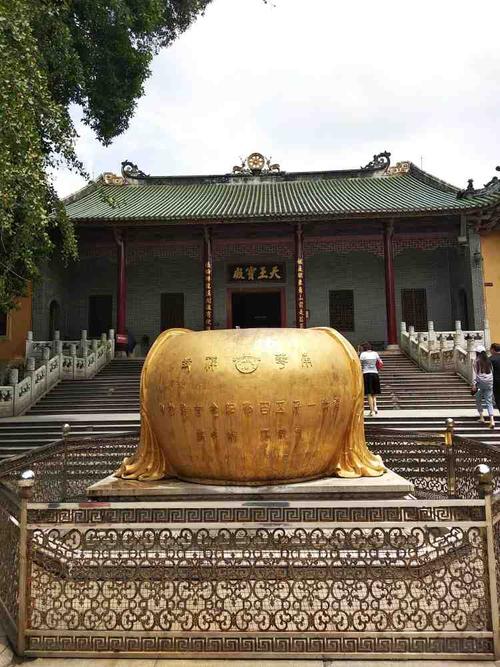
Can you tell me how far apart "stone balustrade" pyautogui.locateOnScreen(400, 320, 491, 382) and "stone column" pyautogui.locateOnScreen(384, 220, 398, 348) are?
40.1 inches

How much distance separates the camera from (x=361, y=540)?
270 cm

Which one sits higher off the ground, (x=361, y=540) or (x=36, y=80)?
(x=36, y=80)

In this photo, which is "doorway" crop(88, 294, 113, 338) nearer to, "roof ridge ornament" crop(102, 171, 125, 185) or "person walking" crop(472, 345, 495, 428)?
"roof ridge ornament" crop(102, 171, 125, 185)

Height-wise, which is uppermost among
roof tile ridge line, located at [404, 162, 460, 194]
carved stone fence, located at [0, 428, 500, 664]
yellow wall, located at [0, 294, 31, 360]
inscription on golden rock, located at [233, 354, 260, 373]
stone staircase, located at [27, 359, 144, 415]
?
roof tile ridge line, located at [404, 162, 460, 194]

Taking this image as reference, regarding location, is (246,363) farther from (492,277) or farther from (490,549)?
(492,277)

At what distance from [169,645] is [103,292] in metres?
18.0

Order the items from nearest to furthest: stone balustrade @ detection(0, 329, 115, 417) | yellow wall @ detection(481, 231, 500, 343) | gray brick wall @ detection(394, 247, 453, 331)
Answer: stone balustrade @ detection(0, 329, 115, 417)
yellow wall @ detection(481, 231, 500, 343)
gray brick wall @ detection(394, 247, 453, 331)

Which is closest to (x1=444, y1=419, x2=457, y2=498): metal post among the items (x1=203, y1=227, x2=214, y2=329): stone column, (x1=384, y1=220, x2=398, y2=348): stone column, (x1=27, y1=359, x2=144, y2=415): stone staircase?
(x1=27, y1=359, x2=144, y2=415): stone staircase

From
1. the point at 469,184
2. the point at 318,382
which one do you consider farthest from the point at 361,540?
the point at 469,184

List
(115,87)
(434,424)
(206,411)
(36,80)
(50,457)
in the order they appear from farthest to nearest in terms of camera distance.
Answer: (115,87) → (434,424) → (36,80) → (50,457) → (206,411)

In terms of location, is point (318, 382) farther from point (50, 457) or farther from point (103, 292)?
point (103, 292)

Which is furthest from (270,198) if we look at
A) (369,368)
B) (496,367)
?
(496,367)

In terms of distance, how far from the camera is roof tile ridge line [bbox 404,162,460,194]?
1884cm

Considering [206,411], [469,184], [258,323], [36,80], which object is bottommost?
[206,411]
